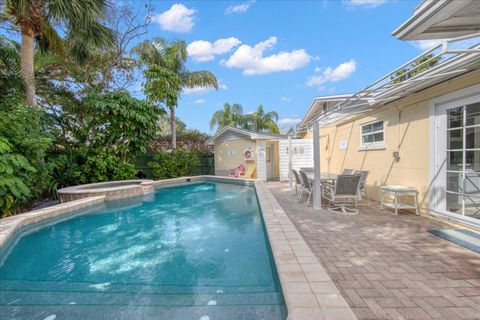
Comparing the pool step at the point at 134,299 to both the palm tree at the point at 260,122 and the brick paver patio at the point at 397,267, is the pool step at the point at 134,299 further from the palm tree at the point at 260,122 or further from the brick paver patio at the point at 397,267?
the palm tree at the point at 260,122

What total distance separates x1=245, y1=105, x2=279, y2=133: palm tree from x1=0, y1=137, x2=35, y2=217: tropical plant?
21978mm

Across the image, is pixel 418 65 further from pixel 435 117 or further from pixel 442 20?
pixel 435 117

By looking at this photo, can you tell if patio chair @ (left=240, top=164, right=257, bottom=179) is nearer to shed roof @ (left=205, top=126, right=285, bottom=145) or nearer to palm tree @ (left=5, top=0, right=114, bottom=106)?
shed roof @ (left=205, top=126, right=285, bottom=145)

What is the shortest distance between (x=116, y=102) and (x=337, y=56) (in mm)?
12614

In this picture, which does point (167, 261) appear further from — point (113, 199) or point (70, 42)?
point (70, 42)

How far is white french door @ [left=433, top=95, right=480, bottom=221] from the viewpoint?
4.20 m

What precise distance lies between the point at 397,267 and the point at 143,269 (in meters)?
3.76

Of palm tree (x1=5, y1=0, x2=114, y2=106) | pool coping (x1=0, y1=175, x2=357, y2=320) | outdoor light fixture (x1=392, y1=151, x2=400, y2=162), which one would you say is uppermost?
palm tree (x1=5, y1=0, x2=114, y2=106)

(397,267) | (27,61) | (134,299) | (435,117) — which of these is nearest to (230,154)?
(27,61)

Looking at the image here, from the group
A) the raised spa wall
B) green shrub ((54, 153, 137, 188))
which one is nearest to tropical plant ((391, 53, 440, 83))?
the raised spa wall

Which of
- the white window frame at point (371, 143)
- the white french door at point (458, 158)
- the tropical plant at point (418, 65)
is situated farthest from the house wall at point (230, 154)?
the tropical plant at point (418, 65)

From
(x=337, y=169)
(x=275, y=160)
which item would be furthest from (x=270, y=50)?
(x=337, y=169)

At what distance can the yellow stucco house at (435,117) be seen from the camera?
3.08 meters

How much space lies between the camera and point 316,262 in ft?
9.98
